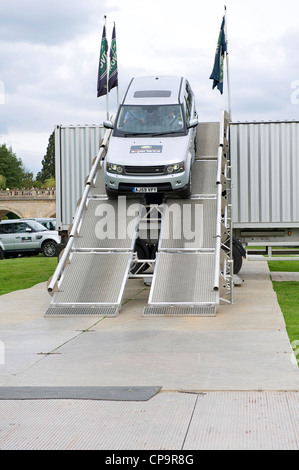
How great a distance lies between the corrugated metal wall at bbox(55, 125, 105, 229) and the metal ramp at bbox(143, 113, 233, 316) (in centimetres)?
311

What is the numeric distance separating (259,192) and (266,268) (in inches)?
282

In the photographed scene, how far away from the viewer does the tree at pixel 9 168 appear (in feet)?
469

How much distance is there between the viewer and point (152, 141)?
16156 millimetres

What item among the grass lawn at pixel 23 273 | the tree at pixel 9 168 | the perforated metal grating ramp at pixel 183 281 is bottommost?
the grass lawn at pixel 23 273

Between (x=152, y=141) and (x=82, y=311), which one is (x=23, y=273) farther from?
(x=82, y=311)

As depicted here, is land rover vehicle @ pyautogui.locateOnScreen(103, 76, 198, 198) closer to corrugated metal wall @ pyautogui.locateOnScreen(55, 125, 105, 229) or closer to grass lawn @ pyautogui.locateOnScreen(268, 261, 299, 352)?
corrugated metal wall @ pyautogui.locateOnScreen(55, 125, 105, 229)

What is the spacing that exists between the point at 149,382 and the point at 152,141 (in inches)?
360

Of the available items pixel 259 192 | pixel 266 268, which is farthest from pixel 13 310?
pixel 266 268

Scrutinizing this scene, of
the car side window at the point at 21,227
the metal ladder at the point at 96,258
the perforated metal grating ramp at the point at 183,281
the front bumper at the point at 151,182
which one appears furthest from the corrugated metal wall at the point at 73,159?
the car side window at the point at 21,227

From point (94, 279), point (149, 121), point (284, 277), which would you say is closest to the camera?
point (94, 279)

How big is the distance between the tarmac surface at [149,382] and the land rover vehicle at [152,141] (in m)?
3.50

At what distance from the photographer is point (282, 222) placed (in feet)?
61.8

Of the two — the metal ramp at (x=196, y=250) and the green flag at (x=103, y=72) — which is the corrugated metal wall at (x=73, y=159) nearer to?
the metal ramp at (x=196, y=250)

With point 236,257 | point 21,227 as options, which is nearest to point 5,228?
point 21,227
